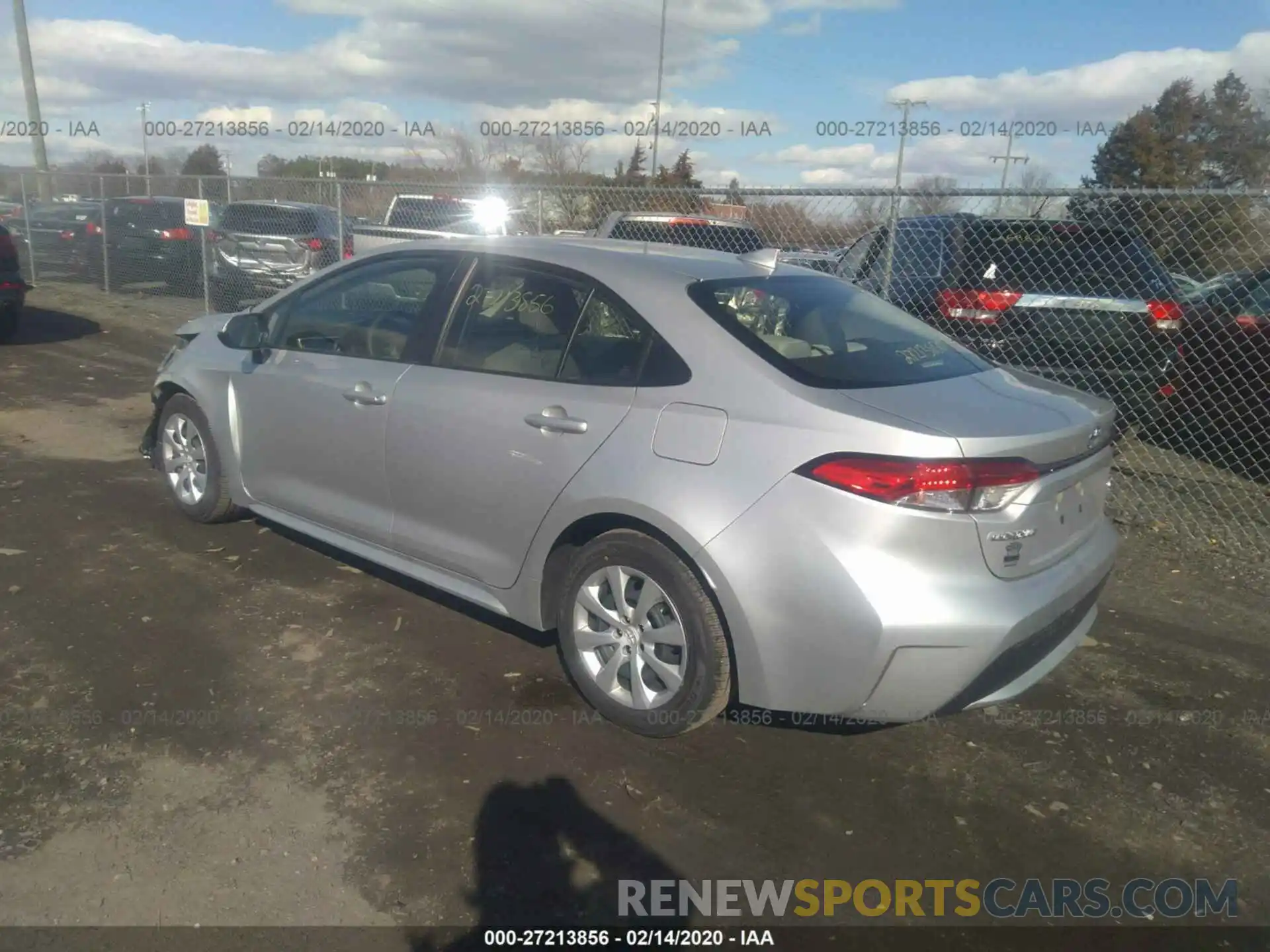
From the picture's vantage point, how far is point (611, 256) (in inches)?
153

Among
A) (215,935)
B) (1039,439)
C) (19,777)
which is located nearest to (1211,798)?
(1039,439)

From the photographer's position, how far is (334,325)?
4641mm

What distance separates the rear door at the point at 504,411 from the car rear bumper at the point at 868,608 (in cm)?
74

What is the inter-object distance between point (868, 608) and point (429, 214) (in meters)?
12.1

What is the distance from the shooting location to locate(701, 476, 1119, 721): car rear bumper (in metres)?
2.93

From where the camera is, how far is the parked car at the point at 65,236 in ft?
→ 52.7

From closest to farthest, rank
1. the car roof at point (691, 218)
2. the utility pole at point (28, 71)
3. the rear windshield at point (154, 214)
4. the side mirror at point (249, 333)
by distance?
the side mirror at point (249, 333) < the car roof at point (691, 218) < the rear windshield at point (154, 214) < the utility pole at point (28, 71)

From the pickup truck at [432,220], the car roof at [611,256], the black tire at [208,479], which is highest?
the car roof at [611,256]

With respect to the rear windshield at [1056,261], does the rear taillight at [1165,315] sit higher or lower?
lower

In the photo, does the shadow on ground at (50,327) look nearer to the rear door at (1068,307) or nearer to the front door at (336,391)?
the front door at (336,391)

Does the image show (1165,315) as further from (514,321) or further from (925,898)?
(925,898)

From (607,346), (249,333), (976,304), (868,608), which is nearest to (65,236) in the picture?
(249,333)

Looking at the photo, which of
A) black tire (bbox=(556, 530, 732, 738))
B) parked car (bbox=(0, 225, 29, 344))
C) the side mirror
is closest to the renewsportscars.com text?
black tire (bbox=(556, 530, 732, 738))

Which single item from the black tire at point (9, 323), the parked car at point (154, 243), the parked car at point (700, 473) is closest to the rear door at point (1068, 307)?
the parked car at point (700, 473)
